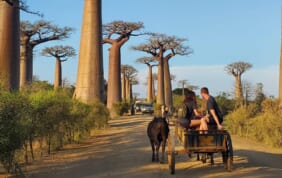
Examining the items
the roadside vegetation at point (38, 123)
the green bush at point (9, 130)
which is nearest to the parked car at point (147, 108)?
the roadside vegetation at point (38, 123)

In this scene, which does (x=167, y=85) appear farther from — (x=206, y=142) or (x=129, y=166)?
(x=206, y=142)

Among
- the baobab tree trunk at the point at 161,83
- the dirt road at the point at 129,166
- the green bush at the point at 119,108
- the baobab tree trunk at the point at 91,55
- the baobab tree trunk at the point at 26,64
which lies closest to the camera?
the dirt road at the point at 129,166

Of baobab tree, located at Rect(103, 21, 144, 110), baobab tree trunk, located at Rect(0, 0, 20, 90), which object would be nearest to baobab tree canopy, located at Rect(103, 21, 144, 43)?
baobab tree, located at Rect(103, 21, 144, 110)

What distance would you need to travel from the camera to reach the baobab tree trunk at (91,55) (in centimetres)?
2488

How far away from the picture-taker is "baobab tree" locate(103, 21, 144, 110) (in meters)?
39.3

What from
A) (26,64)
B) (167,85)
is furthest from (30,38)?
(167,85)

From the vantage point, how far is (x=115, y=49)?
40938mm

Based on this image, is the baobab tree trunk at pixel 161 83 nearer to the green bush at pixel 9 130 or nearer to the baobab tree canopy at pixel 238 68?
the baobab tree canopy at pixel 238 68

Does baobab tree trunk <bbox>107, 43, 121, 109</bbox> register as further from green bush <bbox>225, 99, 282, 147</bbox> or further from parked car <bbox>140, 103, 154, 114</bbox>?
green bush <bbox>225, 99, 282, 147</bbox>

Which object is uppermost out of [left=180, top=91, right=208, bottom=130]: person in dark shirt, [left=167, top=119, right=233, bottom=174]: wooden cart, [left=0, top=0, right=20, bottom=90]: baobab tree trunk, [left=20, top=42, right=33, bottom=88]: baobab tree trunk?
[left=20, top=42, right=33, bottom=88]: baobab tree trunk

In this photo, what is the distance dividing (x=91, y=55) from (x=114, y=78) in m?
15.9

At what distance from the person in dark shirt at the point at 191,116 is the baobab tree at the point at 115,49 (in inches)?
1128

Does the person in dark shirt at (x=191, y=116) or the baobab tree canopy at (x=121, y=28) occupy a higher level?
the baobab tree canopy at (x=121, y=28)

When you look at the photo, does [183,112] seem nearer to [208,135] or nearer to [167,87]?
[208,135]
